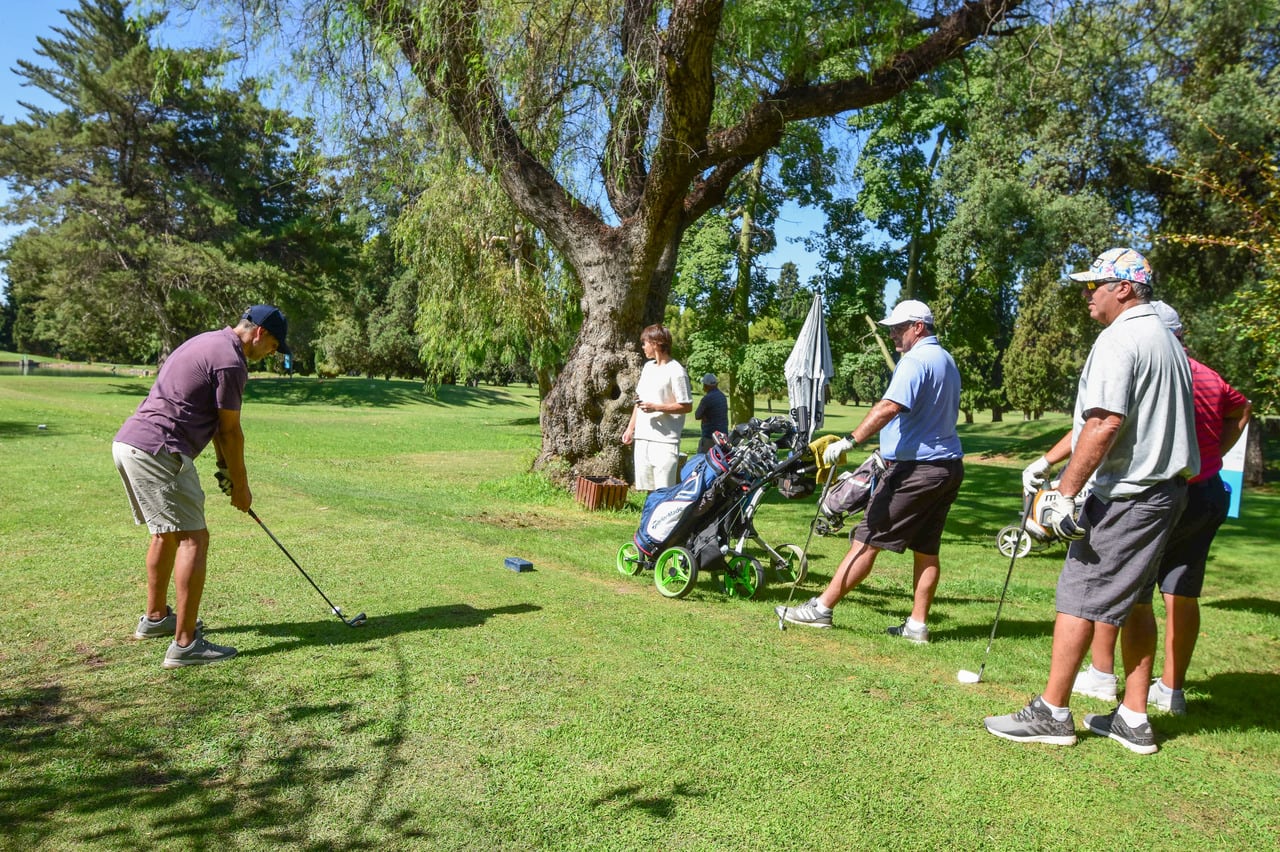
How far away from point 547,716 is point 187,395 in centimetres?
249

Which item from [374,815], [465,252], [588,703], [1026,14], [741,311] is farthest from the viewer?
[741,311]

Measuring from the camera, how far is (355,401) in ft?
125

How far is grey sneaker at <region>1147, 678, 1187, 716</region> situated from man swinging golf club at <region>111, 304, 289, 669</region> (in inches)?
198

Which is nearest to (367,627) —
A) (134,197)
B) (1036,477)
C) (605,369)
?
(1036,477)

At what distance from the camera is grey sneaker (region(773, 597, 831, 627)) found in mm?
5848

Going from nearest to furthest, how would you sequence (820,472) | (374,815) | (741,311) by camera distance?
(374,815)
(820,472)
(741,311)

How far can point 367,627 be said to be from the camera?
5.30 metres

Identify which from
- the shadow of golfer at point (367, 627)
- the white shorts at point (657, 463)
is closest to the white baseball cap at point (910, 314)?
the white shorts at point (657, 463)

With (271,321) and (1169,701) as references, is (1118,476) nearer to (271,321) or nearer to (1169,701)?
(1169,701)

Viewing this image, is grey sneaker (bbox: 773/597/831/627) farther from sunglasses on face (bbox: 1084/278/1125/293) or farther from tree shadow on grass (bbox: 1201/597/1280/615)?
tree shadow on grass (bbox: 1201/597/1280/615)

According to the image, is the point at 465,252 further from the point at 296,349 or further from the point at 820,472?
the point at 296,349

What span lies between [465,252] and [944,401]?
14.4 metres

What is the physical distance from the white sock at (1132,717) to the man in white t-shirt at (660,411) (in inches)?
171

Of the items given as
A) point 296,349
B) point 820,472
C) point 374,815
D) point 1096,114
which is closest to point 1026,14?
point 820,472
